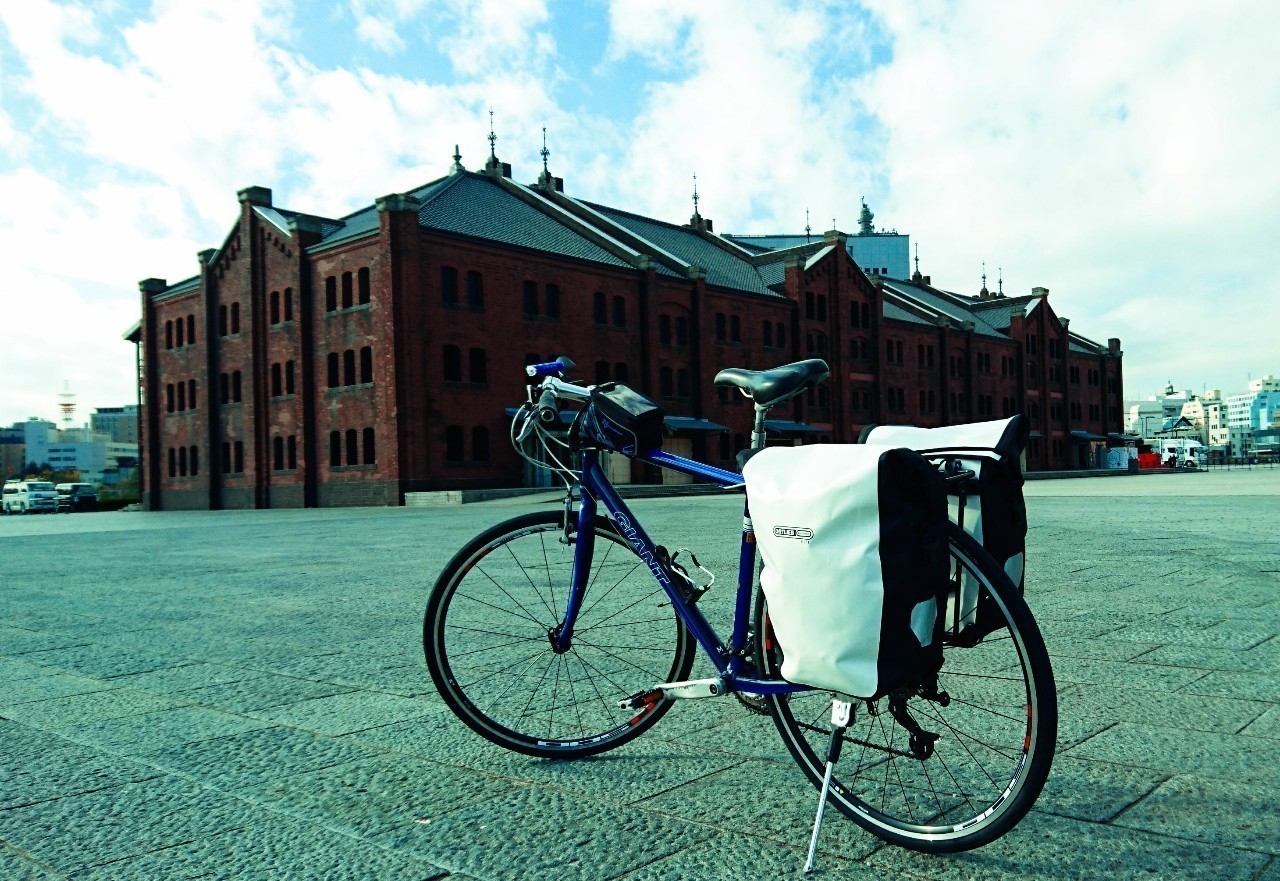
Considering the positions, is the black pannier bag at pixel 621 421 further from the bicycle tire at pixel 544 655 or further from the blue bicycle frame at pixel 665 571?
the bicycle tire at pixel 544 655

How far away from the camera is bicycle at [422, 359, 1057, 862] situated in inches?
96.3

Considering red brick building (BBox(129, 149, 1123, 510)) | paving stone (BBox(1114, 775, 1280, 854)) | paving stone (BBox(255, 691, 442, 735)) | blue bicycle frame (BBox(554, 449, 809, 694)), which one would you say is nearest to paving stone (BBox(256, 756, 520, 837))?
paving stone (BBox(255, 691, 442, 735))

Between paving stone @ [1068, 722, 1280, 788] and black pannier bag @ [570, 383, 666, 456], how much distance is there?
5.51ft

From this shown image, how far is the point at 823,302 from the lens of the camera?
5322 cm

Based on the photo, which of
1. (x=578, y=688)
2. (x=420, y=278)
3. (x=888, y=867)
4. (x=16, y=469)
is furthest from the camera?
(x=16, y=469)

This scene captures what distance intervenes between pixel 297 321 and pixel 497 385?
820 cm

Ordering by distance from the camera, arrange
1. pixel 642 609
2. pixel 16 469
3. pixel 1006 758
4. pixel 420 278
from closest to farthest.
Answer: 1. pixel 1006 758
2. pixel 642 609
3. pixel 420 278
4. pixel 16 469

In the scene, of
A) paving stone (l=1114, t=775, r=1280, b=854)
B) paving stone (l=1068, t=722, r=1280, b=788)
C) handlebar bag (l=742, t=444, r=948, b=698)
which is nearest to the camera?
handlebar bag (l=742, t=444, r=948, b=698)

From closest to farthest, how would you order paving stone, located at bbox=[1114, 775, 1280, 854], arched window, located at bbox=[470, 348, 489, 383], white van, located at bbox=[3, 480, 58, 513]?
paving stone, located at bbox=[1114, 775, 1280, 854] → arched window, located at bbox=[470, 348, 489, 383] → white van, located at bbox=[3, 480, 58, 513]

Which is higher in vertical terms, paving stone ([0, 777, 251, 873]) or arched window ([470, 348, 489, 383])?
→ arched window ([470, 348, 489, 383])

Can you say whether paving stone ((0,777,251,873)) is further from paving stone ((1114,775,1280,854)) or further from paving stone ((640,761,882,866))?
paving stone ((1114,775,1280,854))

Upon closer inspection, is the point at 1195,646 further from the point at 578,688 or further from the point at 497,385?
the point at 497,385

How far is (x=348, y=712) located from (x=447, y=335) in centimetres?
3370

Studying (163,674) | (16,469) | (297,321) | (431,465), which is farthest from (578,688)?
(16,469)
